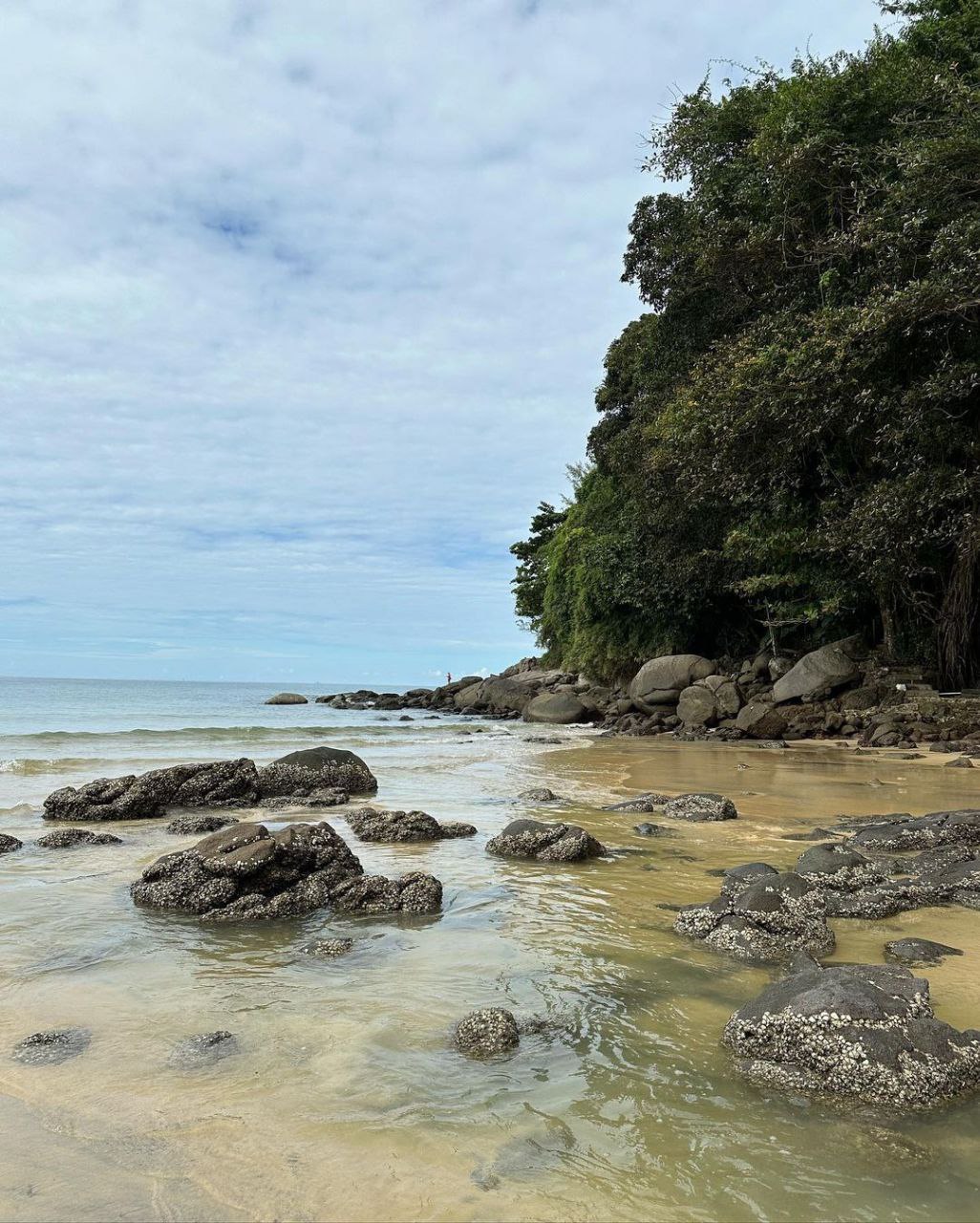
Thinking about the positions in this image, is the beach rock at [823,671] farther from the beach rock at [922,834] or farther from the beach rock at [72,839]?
the beach rock at [72,839]

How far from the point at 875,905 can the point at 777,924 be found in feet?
3.17

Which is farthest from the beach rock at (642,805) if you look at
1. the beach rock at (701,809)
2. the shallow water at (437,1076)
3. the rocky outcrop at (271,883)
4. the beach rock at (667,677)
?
the beach rock at (667,677)

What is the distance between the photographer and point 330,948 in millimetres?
4613

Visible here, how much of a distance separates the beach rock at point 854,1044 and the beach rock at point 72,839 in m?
6.77

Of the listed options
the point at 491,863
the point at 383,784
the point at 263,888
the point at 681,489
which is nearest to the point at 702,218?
the point at 681,489

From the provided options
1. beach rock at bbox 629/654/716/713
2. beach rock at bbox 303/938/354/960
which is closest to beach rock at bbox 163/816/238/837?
beach rock at bbox 303/938/354/960

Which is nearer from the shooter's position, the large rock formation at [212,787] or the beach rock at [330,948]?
the beach rock at [330,948]

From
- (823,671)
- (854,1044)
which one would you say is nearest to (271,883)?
(854,1044)

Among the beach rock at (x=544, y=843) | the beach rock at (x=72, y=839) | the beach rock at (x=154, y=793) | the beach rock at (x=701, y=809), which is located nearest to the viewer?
the beach rock at (x=544, y=843)

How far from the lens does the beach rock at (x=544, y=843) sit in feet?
23.0

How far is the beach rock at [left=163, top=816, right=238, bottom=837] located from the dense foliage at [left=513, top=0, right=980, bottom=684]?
12380 mm

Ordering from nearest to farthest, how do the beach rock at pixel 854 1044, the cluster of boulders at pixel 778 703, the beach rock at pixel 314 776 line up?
the beach rock at pixel 854 1044, the beach rock at pixel 314 776, the cluster of boulders at pixel 778 703

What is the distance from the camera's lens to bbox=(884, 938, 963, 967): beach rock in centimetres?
429

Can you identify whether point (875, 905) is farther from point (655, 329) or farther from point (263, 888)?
point (655, 329)
